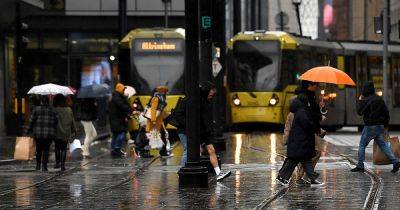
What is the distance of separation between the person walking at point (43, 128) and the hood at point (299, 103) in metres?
5.74

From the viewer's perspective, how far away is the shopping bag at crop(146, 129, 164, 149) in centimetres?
2308

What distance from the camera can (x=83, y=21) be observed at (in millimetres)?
52875

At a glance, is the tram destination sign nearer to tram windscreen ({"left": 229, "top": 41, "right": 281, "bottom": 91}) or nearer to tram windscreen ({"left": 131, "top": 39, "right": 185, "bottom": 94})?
tram windscreen ({"left": 131, "top": 39, "right": 185, "bottom": 94})

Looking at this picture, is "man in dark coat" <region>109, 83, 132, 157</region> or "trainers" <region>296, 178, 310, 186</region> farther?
"man in dark coat" <region>109, 83, 132, 157</region>

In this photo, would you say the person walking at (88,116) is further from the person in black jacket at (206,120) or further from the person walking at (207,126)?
the person walking at (207,126)

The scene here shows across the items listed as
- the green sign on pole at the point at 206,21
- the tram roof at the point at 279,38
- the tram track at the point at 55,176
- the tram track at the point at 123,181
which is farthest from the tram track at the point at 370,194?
the tram roof at the point at 279,38

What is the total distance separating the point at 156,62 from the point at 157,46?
50 cm

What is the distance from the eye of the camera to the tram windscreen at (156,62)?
30969mm

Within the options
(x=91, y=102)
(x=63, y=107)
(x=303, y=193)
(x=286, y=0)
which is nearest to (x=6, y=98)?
(x=91, y=102)

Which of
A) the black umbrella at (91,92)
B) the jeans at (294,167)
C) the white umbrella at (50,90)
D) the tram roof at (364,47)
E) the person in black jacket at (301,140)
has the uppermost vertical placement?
the tram roof at (364,47)

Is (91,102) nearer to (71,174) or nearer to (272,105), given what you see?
(71,174)

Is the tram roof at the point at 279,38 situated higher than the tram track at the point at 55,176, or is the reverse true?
the tram roof at the point at 279,38

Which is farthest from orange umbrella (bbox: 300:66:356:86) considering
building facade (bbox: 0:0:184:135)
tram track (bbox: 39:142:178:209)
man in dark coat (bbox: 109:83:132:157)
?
building facade (bbox: 0:0:184:135)

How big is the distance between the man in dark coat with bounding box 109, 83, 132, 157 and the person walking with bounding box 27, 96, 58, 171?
4279 millimetres
